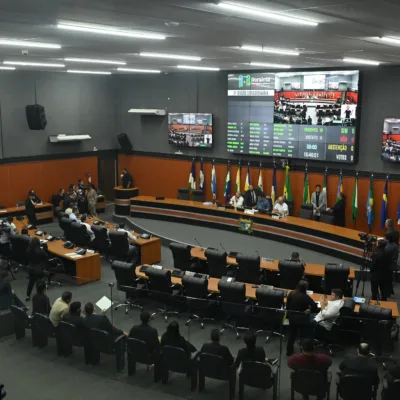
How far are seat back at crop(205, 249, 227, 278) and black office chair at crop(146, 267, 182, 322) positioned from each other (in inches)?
46.7

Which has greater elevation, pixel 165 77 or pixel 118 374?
pixel 165 77

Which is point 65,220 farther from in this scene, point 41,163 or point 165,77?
point 165,77

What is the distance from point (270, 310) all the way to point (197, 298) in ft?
4.21

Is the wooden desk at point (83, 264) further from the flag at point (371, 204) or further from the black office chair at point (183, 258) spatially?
the flag at point (371, 204)

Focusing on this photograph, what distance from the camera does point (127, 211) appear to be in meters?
16.2

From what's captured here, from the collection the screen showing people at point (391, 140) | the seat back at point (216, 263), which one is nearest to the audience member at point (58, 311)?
the seat back at point (216, 263)

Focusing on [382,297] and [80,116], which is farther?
[80,116]

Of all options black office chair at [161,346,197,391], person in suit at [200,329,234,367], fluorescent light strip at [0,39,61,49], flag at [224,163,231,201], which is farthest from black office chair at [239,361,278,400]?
flag at [224,163,231,201]

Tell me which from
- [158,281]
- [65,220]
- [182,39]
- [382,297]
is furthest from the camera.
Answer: [65,220]

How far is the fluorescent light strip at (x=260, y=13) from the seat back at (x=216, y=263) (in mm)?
4911

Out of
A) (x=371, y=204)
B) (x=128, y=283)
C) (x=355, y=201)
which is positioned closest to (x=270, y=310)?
(x=128, y=283)

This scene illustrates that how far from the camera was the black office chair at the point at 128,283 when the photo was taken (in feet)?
27.8

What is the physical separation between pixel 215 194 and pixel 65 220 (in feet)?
18.5

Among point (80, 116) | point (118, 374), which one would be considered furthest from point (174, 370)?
point (80, 116)
